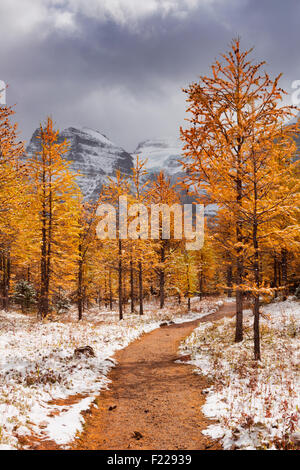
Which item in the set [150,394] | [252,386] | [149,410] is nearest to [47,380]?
[150,394]

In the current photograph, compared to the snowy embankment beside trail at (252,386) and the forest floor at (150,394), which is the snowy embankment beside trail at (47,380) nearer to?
the forest floor at (150,394)

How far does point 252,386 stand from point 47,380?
227 inches

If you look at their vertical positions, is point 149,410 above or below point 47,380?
below

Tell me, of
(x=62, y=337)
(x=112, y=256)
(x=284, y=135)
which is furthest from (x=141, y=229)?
(x=284, y=135)

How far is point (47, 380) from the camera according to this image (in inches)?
309

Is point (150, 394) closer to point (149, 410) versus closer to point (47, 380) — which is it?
point (149, 410)

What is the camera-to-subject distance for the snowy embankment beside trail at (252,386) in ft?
16.2

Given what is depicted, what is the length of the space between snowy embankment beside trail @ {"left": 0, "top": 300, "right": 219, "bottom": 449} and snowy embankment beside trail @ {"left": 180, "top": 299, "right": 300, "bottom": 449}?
3.23 metres

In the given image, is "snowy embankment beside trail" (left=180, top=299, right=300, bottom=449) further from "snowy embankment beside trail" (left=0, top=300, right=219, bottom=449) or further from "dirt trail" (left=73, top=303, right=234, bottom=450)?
"snowy embankment beside trail" (left=0, top=300, right=219, bottom=449)

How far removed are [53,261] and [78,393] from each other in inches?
529

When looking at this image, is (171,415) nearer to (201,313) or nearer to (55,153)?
(55,153)

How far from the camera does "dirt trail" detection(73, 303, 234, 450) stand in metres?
5.28

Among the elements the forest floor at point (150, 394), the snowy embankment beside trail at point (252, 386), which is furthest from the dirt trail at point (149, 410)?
the snowy embankment beside trail at point (252, 386)

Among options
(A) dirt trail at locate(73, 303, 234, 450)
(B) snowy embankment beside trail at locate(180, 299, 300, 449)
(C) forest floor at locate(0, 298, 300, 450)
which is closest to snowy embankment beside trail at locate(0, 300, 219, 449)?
(C) forest floor at locate(0, 298, 300, 450)
